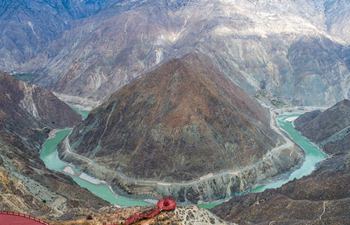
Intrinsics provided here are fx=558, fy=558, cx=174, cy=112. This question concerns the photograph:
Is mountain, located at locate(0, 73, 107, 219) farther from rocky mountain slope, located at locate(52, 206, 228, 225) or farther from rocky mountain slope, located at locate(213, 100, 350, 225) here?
rocky mountain slope, located at locate(213, 100, 350, 225)

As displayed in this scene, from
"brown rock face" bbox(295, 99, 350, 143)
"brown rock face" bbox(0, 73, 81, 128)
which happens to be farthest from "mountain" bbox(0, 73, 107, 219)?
"brown rock face" bbox(295, 99, 350, 143)

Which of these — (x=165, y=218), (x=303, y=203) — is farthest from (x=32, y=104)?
(x=165, y=218)

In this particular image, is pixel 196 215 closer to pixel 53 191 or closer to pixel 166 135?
pixel 53 191

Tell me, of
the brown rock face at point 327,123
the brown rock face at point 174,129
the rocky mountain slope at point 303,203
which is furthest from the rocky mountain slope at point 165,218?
the brown rock face at point 327,123

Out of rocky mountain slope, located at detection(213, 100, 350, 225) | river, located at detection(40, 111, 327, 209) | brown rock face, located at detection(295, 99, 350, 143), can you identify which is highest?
rocky mountain slope, located at detection(213, 100, 350, 225)

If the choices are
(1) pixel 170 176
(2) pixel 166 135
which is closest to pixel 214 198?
(1) pixel 170 176
